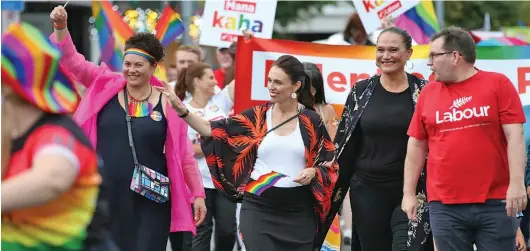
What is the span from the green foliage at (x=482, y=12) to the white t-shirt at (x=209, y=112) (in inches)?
755

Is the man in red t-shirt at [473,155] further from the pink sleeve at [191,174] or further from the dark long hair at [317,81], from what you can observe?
the dark long hair at [317,81]

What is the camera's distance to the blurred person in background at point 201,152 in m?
9.51

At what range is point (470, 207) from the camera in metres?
6.48

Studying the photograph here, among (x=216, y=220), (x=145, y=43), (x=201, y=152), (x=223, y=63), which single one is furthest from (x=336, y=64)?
(x=145, y=43)

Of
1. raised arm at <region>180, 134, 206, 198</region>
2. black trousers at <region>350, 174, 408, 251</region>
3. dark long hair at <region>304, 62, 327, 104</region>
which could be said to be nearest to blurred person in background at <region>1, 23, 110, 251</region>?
raised arm at <region>180, 134, 206, 198</region>

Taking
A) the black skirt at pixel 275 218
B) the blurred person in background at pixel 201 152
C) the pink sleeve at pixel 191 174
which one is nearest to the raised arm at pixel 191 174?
the pink sleeve at pixel 191 174

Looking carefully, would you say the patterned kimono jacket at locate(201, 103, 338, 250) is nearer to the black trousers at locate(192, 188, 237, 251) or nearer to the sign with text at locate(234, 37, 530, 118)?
the black trousers at locate(192, 188, 237, 251)

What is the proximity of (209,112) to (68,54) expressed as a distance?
299 cm

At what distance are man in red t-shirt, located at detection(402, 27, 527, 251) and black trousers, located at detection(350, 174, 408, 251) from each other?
0.80 metres

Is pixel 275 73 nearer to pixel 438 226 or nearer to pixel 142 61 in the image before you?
pixel 142 61

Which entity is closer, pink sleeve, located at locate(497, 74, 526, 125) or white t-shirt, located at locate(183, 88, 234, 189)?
pink sleeve, located at locate(497, 74, 526, 125)

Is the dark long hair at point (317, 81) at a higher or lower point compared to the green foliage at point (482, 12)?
lower

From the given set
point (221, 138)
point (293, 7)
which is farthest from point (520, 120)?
point (293, 7)

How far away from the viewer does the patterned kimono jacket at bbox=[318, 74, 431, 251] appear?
729 centimetres
